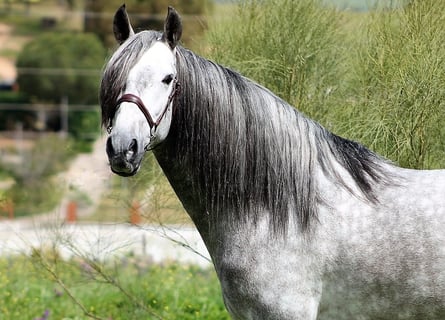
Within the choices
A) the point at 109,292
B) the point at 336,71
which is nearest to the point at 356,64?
the point at 336,71

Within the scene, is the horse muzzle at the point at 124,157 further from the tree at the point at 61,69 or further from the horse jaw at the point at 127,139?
the tree at the point at 61,69

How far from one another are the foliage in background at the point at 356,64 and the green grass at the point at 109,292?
1.82m

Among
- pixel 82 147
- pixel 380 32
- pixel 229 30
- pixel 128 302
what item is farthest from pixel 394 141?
pixel 82 147

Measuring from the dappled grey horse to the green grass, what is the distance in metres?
2.32

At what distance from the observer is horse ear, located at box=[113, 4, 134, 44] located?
3.61m

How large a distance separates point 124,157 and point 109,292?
4321 millimetres

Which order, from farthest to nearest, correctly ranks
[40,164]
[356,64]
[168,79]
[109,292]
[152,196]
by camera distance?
[40,164] < [109,292] < [152,196] < [356,64] < [168,79]

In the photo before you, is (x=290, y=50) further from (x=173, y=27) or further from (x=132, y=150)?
(x=132, y=150)

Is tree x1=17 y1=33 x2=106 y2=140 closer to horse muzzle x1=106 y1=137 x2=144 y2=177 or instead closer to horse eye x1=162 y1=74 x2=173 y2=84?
horse eye x1=162 y1=74 x2=173 y2=84

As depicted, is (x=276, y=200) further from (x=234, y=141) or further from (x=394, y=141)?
(x=394, y=141)

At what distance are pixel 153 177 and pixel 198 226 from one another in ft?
6.50

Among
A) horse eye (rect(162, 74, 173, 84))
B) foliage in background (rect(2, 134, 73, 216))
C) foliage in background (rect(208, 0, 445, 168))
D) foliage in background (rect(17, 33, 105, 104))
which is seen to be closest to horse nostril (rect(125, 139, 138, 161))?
horse eye (rect(162, 74, 173, 84))

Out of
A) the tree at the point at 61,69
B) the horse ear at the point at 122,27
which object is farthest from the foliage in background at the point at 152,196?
the tree at the point at 61,69

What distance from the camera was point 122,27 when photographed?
3.63 m
